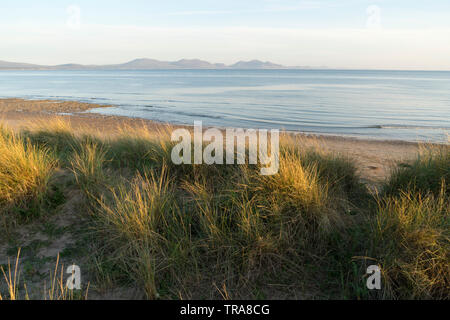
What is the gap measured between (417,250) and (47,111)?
2528cm

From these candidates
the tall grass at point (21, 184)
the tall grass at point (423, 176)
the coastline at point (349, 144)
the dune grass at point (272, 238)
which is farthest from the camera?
the coastline at point (349, 144)

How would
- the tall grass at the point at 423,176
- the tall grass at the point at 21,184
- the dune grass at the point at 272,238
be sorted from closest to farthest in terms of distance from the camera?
1. the dune grass at the point at 272,238
2. the tall grass at the point at 21,184
3. the tall grass at the point at 423,176

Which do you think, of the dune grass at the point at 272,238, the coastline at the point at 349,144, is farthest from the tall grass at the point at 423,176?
the coastline at the point at 349,144

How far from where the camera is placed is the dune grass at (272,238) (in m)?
3.35

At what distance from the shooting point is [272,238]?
381 cm

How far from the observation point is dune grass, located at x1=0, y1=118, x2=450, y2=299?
335 centimetres

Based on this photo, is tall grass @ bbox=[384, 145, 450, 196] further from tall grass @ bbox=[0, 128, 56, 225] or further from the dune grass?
tall grass @ bbox=[0, 128, 56, 225]

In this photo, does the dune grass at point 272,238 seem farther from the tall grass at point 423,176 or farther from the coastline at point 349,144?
the coastline at point 349,144

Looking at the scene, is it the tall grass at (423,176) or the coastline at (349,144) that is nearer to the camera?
the tall grass at (423,176)

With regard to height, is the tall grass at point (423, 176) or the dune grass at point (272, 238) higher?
the tall grass at point (423, 176)

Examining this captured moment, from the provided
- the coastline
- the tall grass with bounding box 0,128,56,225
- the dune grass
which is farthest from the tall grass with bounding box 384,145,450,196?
the tall grass with bounding box 0,128,56,225

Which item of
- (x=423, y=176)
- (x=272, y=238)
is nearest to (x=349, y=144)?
(x=423, y=176)
